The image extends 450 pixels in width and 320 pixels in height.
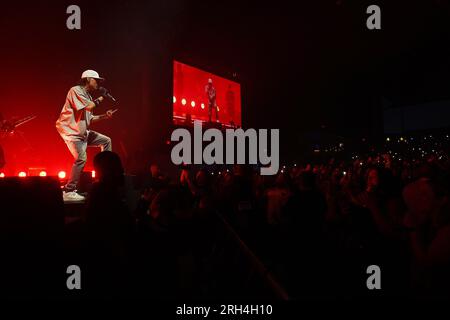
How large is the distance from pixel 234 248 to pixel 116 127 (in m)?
5.39

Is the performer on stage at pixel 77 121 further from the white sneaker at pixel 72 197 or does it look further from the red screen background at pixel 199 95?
the red screen background at pixel 199 95

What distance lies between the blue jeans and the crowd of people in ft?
4.83

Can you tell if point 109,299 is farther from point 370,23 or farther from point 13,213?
point 370,23

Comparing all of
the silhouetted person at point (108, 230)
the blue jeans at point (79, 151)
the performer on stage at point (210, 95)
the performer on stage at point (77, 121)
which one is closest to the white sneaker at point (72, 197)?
the blue jeans at point (79, 151)

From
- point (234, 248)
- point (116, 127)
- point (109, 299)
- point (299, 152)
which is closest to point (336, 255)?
point (234, 248)

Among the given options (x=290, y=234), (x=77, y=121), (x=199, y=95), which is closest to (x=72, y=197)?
(x=77, y=121)

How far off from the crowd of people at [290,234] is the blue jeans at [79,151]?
1471 mm

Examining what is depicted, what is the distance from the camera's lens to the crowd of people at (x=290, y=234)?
210 cm

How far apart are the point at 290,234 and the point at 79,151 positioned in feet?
12.1

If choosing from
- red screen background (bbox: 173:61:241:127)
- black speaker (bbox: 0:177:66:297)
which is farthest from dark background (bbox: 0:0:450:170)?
black speaker (bbox: 0:177:66:297)

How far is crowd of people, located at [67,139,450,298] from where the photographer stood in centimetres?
210

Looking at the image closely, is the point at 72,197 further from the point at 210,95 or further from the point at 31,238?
the point at 210,95

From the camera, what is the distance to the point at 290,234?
3875 millimetres

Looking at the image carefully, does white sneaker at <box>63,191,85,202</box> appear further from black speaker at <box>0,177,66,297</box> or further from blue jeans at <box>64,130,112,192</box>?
black speaker at <box>0,177,66,297</box>
